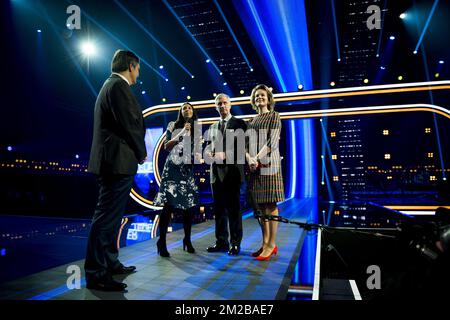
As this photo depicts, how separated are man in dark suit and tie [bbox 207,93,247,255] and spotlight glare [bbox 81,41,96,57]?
602cm

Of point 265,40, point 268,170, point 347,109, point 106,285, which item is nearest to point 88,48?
point 265,40

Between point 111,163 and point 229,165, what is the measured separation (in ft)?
4.07

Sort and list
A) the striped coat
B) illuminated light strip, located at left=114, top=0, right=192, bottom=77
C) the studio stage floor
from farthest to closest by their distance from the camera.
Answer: illuminated light strip, located at left=114, top=0, right=192, bottom=77 → the striped coat → the studio stage floor

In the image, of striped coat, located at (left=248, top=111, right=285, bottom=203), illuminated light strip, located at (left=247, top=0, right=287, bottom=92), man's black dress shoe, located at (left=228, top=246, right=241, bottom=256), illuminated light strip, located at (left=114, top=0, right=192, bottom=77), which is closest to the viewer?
striped coat, located at (left=248, top=111, right=285, bottom=203)

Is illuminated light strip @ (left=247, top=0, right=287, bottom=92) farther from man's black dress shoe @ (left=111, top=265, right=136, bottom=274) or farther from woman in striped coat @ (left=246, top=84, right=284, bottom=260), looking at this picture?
man's black dress shoe @ (left=111, top=265, right=136, bottom=274)

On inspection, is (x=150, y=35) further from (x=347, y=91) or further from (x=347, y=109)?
(x=347, y=109)

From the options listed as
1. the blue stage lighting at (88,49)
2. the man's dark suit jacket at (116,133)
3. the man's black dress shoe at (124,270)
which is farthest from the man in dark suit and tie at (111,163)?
the blue stage lighting at (88,49)

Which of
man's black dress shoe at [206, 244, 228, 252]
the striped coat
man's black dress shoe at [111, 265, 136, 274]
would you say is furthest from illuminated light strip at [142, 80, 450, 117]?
man's black dress shoe at [111, 265, 136, 274]

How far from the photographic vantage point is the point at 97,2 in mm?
5426

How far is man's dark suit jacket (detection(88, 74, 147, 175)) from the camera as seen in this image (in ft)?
5.80

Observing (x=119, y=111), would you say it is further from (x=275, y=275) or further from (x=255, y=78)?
(x=255, y=78)

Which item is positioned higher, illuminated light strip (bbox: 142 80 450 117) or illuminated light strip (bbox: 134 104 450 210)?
illuminated light strip (bbox: 142 80 450 117)

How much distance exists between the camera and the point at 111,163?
1752 millimetres

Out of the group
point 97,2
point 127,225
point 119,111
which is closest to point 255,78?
point 97,2
